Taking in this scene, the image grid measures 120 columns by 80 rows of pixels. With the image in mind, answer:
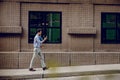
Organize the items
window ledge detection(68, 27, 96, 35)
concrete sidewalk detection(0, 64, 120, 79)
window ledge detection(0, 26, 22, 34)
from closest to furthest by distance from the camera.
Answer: concrete sidewalk detection(0, 64, 120, 79) → window ledge detection(0, 26, 22, 34) → window ledge detection(68, 27, 96, 35)

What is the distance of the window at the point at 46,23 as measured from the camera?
12984 millimetres

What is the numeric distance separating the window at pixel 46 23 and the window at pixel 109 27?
1950mm

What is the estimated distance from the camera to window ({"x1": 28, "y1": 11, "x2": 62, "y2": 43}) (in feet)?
42.6

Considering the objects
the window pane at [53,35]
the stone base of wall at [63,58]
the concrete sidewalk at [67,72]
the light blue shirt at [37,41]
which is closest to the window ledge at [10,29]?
the stone base of wall at [63,58]

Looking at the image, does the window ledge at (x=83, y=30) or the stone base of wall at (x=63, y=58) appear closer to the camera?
the stone base of wall at (x=63, y=58)

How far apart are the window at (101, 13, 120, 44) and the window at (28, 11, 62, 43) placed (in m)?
1.95

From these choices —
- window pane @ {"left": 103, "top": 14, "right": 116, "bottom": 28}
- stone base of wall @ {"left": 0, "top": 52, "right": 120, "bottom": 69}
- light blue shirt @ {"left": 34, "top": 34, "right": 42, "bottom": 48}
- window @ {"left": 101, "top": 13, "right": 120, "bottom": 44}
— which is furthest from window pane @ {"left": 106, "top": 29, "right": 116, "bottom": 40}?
light blue shirt @ {"left": 34, "top": 34, "right": 42, "bottom": 48}

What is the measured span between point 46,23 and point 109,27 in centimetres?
275

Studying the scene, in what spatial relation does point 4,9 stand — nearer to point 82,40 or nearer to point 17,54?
point 17,54

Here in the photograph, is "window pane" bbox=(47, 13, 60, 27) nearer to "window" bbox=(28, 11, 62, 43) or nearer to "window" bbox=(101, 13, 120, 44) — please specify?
"window" bbox=(28, 11, 62, 43)

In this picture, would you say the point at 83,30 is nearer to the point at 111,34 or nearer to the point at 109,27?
the point at 109,27

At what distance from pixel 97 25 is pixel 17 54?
3.67 metres

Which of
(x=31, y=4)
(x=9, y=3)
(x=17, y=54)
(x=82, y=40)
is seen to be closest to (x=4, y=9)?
(x=9, y=3)

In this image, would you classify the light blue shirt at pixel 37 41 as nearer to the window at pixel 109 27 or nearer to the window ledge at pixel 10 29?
the window ledge at pixel 10 29
